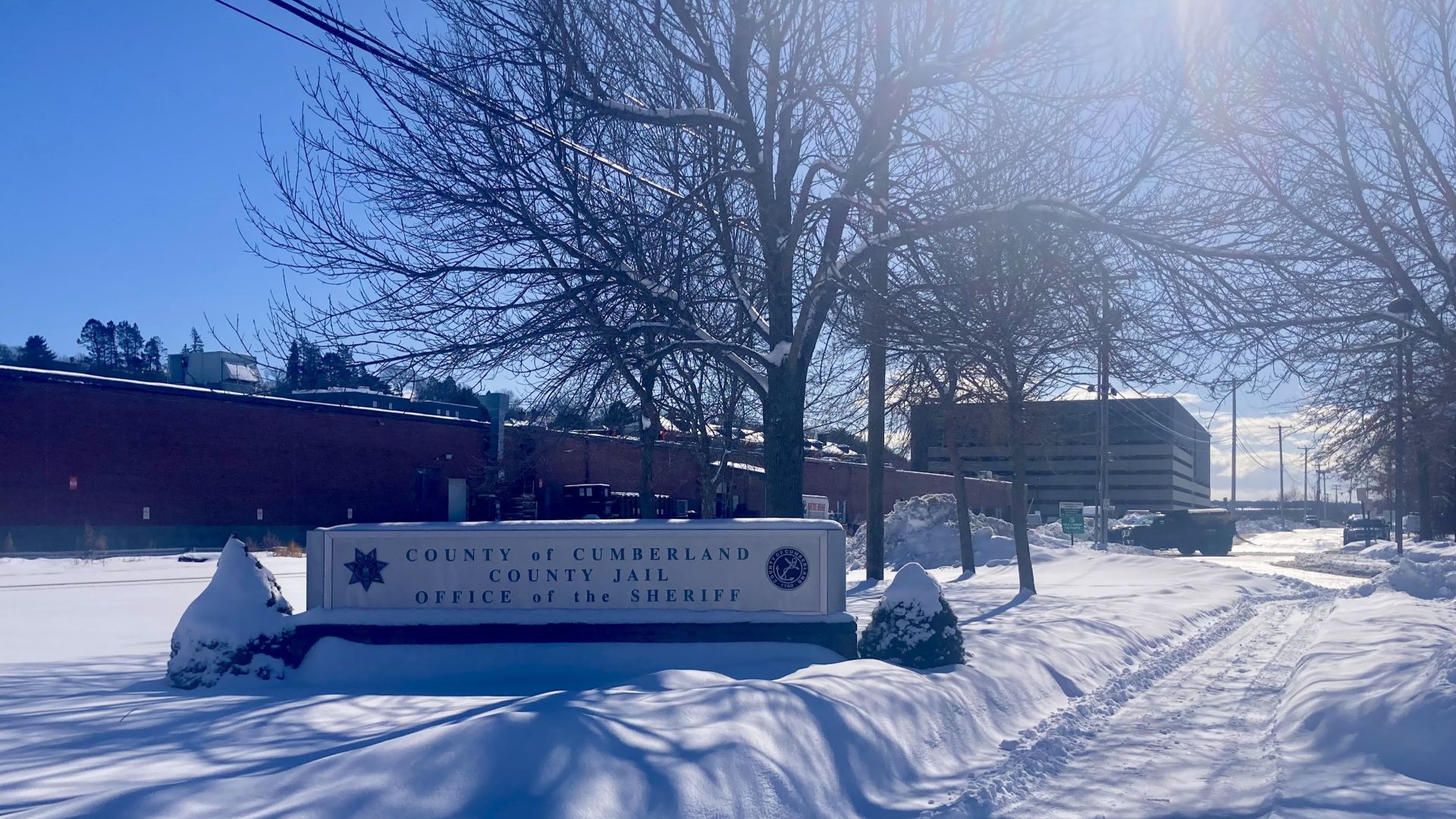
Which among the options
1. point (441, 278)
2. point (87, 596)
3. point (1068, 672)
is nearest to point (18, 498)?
point (87, 596)

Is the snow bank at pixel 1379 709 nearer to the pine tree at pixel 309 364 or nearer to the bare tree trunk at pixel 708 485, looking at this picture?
the pine tree at pixel 309 364

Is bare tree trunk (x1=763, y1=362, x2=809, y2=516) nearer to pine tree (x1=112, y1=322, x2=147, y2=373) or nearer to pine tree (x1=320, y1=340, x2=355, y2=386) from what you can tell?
pine tree (x1=320, y1=340, x2=355, y2=386)

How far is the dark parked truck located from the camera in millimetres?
47469

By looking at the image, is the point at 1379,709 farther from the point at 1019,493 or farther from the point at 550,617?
the point at 1019,493

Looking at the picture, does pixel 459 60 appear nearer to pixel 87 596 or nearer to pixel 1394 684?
pixel 1394 684

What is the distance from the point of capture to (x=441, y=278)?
11375 mm

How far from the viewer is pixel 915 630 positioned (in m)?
10.4

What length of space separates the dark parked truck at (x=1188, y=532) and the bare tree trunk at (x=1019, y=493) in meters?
29.5

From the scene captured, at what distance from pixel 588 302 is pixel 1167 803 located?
6.75 metres

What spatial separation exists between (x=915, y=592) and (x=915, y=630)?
1.37ft

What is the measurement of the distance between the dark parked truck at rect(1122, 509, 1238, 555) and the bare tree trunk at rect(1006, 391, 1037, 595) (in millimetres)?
29530

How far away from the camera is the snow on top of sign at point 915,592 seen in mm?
10484

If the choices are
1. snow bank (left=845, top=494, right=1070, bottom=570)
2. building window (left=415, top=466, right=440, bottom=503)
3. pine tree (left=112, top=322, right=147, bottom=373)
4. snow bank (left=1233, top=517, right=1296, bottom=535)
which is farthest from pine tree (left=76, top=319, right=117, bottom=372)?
snow bank (left=1233, top=517, right=1296, bottom=535)

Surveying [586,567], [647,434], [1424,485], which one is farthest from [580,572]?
[1424,485]
